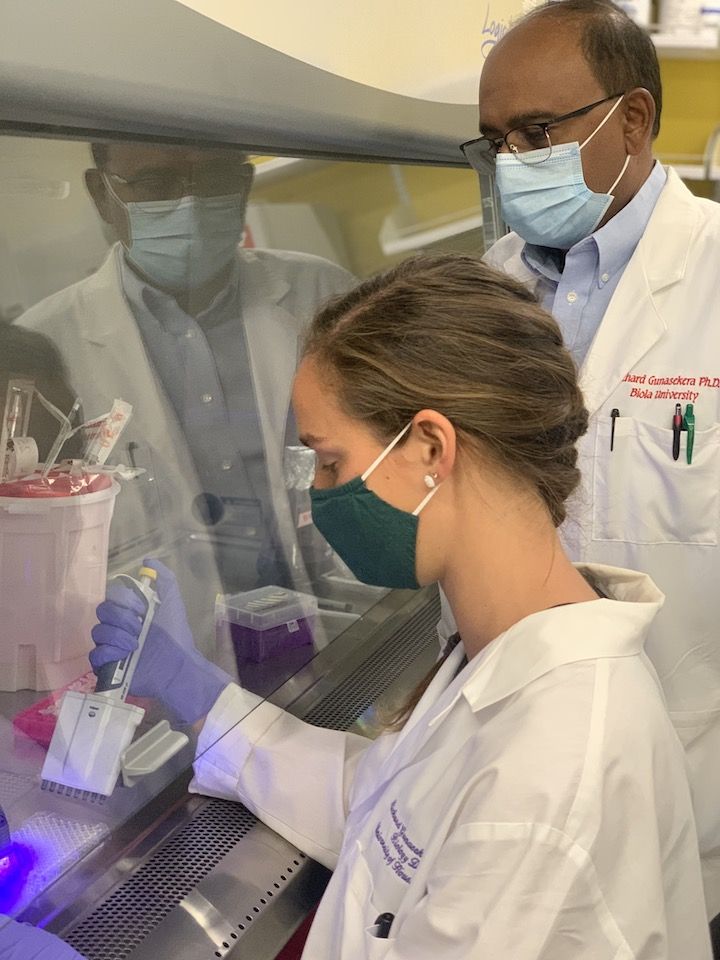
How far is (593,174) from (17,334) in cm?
89

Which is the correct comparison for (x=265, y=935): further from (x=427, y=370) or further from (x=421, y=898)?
(x=427, y=370)

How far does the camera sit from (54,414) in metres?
1.03

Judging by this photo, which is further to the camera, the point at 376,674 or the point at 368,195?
the point at 368,195

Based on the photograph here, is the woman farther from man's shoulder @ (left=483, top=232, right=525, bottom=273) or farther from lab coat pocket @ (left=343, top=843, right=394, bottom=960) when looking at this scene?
man's shoulder @ (left=483, top=232, right=525, bottom=273)

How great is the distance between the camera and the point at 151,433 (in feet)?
3.97

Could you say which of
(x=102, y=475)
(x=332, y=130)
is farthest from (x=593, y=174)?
(x=102, y=475)

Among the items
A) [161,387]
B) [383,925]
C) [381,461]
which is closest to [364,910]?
[383,925]

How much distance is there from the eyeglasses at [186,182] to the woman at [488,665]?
0.88 ft

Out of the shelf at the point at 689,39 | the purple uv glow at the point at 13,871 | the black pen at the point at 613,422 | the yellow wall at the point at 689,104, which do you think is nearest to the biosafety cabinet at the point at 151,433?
the purple uv glow at the point at 13,871

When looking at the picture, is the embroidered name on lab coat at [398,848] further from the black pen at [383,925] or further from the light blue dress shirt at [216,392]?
the light blue dress shirt at [216,392]

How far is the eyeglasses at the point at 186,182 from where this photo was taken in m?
1.07

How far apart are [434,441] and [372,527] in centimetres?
11

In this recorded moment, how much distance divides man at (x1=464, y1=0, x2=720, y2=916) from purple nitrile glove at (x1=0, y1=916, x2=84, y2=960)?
86 cm

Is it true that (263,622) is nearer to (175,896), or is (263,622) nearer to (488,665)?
(175,896)
